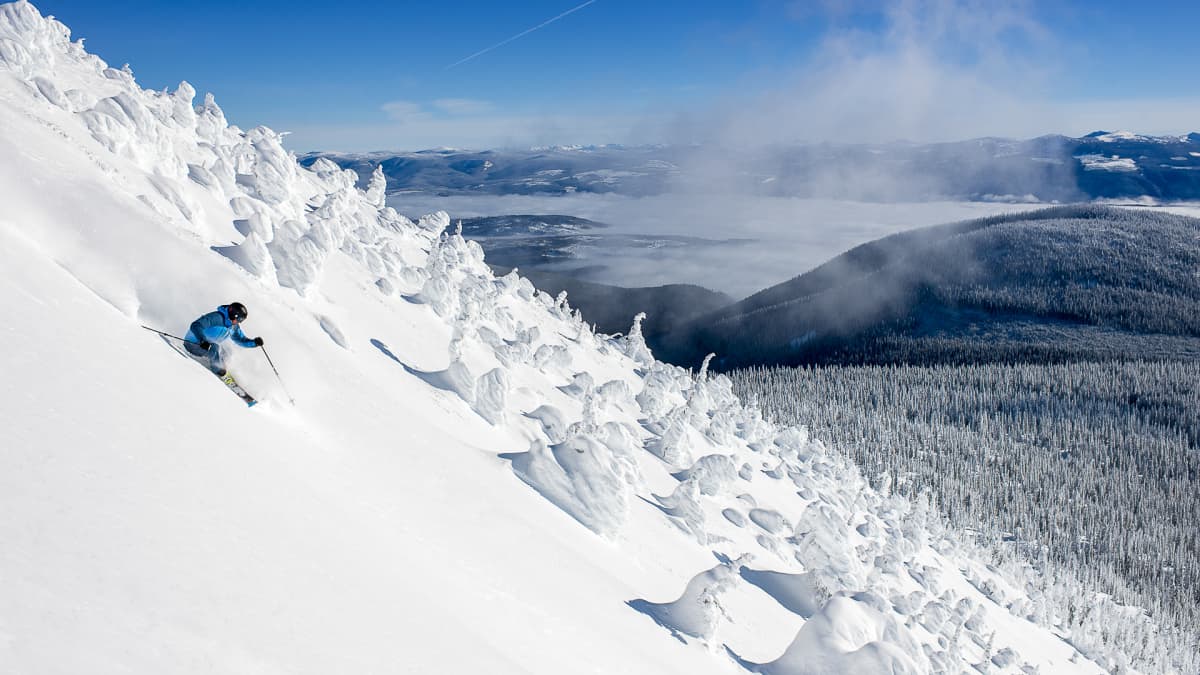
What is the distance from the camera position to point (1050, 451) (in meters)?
149

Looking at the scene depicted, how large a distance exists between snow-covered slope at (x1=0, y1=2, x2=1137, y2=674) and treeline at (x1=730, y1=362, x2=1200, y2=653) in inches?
2464

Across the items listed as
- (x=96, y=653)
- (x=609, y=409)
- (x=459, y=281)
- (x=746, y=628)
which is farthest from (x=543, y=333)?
(x=96, y=653)

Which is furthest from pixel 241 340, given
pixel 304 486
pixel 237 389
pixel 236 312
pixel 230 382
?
pixel 304 486

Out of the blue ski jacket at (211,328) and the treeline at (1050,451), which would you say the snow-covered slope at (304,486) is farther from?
the treeline at (1050,451)

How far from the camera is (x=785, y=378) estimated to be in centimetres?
19275

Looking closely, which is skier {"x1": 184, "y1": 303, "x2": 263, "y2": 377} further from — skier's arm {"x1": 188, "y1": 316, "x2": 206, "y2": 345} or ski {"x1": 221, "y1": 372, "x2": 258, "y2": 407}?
ski {"x1": 221, "y1": 372, "x2": 258, "y2": 407}

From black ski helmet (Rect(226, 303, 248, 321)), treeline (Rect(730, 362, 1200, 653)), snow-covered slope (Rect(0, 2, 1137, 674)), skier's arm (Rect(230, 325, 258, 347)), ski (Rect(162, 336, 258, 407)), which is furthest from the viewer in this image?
treeline (Rect(730, 362, 1200, 653))

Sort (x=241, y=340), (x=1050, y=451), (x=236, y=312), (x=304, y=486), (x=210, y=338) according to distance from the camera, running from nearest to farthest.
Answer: (x=304, y=486) → (x=210, y=338) → (x=236, y=312) → (x=241, y=340) → (x=1050, y=451)

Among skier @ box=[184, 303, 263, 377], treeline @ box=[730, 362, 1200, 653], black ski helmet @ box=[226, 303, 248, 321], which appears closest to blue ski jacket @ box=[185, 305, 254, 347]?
skier @ box=[184, 303, 263, 377]

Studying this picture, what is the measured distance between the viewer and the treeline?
106 metres

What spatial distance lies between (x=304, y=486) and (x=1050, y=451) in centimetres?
17213

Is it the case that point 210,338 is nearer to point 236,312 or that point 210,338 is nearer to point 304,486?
point 236,312

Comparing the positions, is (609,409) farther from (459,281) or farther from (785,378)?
(785,378)

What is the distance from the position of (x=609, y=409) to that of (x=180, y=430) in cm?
3071
